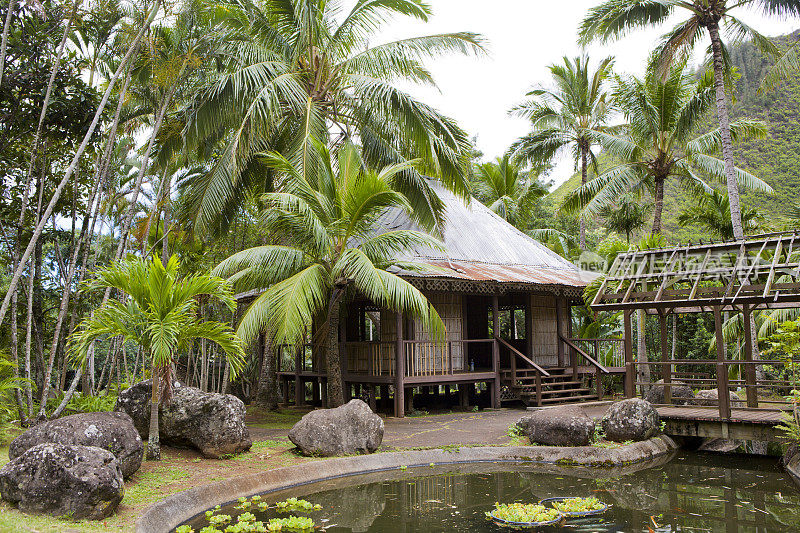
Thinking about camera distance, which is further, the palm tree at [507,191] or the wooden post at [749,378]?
the palm tree at [507,191]

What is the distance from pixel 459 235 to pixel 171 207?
9449 mm

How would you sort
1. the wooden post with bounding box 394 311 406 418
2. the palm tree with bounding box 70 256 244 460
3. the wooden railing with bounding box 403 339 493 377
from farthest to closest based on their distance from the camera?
the wooden railing with bounding box 403 339 493 377
the wooden post with bounding box 394 311 406 418
the palm tree with bounding box 70 256 244 460

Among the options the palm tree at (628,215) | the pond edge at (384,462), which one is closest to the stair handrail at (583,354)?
the pond edge at (384,462)

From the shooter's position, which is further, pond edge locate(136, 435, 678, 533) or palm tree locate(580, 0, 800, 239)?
palm tree locate(580, 0, 800, 239)

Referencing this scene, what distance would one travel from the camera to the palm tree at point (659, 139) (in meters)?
17.2

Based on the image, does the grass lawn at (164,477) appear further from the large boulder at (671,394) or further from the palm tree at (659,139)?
the palm tree at (659,139)

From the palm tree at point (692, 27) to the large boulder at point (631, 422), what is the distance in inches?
240

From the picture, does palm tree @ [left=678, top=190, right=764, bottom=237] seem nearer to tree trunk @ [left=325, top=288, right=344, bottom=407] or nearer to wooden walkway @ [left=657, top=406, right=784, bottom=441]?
wooden walkway @ [left=657, top=406, right=784, bottom=441]

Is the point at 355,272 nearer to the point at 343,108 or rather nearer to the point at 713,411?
the point at 343,108

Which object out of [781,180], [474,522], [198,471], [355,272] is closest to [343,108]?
[355,272]

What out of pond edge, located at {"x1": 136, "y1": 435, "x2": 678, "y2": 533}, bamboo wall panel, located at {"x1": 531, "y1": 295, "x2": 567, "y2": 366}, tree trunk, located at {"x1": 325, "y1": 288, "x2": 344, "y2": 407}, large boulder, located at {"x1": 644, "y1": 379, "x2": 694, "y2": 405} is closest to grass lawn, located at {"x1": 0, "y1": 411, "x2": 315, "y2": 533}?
pond edge, located at {"x1": 136, "y1": 435, "x2": 678, "y2": 533}

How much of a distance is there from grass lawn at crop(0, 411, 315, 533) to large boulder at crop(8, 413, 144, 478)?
0.34m

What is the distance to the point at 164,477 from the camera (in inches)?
302

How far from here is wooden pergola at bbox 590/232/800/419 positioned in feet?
33.5
